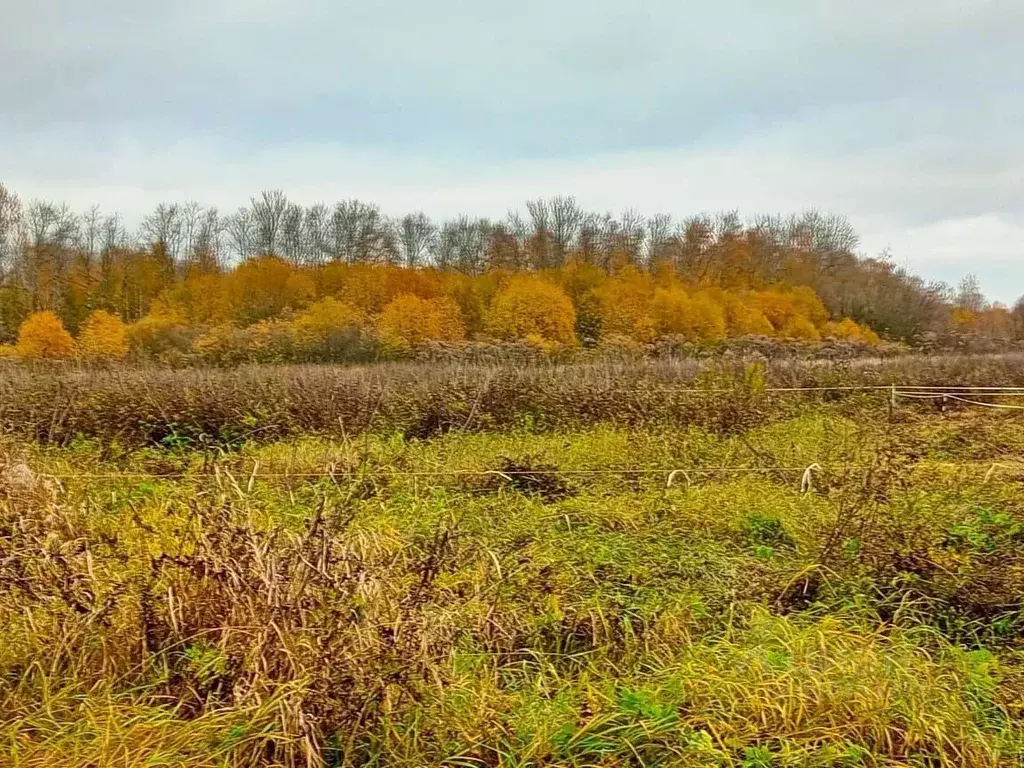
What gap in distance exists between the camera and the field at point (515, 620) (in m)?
2.06

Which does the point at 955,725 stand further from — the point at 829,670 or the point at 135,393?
the point at 135,393

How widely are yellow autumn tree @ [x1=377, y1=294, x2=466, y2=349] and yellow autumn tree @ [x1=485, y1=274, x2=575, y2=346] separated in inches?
55.7

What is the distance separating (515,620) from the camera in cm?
285

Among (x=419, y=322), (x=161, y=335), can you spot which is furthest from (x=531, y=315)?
(x=161, y=335)

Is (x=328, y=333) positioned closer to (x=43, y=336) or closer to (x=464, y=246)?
(x=43, y=336)

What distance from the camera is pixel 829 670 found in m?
2.30

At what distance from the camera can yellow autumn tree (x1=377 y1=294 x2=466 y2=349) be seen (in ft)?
66.9

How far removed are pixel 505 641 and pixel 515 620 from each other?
128 millimetres

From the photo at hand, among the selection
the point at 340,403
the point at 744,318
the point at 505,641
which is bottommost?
the point at 505,641

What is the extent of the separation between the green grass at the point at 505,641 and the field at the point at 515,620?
1 centimetres

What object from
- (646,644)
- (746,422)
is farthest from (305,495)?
(746,422)

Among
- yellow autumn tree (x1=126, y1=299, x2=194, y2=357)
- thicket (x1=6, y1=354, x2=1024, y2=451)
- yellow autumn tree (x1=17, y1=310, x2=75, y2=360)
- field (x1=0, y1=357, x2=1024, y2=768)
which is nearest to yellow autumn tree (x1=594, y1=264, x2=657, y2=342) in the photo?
yellow autumn tree (x1=126, y1=299, x2=194, y2=357)

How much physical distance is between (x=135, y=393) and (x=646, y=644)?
7582 mm

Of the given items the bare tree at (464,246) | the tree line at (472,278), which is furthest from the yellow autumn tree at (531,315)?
the bare tree at (464,246)
